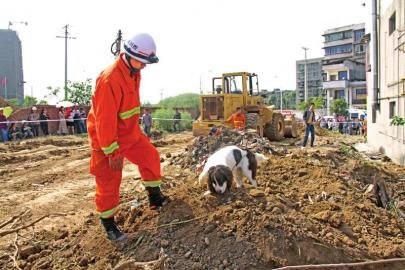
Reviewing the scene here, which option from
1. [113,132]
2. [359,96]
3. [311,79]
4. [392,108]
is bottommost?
[113,132]

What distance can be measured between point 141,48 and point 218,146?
6268mm

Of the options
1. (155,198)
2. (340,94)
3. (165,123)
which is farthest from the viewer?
(340,94)

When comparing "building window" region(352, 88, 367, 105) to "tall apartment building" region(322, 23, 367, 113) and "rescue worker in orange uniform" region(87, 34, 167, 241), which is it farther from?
"rescue worker in orange uniform" region(87, 34, 167, 241)

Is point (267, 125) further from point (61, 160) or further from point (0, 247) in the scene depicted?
point (0, 247)

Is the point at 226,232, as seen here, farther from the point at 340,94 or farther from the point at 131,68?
the point at 340,94

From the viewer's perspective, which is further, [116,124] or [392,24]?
[392,24]

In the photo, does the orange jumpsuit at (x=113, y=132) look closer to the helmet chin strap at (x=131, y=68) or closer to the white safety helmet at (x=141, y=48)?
the helmet chin strap at (x=131, y=68)

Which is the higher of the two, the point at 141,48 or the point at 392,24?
the point at 392,24

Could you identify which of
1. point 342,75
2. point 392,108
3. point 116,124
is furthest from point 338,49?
point 116,124

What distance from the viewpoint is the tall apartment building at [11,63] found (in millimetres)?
49938

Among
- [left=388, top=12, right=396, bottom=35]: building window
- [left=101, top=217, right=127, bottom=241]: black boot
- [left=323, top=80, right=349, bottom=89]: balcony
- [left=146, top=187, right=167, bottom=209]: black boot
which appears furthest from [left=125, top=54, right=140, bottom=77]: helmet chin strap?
[left=323, top=80, right=349, bottom=89]: balcony

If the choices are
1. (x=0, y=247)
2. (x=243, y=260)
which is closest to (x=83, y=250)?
(x=0, y=247)

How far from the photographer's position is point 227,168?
475 centimetres

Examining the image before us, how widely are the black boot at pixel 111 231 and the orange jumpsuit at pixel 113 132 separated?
2.8 inches
